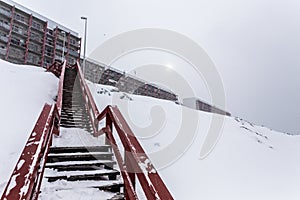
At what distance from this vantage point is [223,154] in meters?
8.32

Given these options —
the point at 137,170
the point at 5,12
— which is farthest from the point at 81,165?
the point at 5,12

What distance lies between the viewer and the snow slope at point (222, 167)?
560cm

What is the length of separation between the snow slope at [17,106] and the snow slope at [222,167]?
2744 mm

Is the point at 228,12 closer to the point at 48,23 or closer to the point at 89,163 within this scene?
the point at 89,163

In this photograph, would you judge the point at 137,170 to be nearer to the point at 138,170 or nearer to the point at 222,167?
the point at 138,170

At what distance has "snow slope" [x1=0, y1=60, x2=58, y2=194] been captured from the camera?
3.67 meters

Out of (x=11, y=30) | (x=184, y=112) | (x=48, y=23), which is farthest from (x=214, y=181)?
(x=48, y=23)

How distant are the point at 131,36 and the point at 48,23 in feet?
117

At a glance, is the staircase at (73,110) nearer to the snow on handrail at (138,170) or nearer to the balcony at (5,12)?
the snow on handrail at (138,170)

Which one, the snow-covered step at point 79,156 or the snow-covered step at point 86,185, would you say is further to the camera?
the snow-covered step at point 79,156

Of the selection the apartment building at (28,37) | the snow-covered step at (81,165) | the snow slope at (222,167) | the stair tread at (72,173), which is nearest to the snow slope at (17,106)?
the stair tread at (72,173)

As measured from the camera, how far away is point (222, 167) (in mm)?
7152

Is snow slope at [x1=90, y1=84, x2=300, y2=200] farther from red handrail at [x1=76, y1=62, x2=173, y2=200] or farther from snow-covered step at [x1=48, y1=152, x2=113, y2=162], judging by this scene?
red handrail at [x1=76, y1=62, x2=173, y2=200]

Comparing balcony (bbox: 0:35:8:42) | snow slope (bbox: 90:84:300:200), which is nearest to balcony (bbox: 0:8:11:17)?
balcony (bbox: 0:35:8:42)
